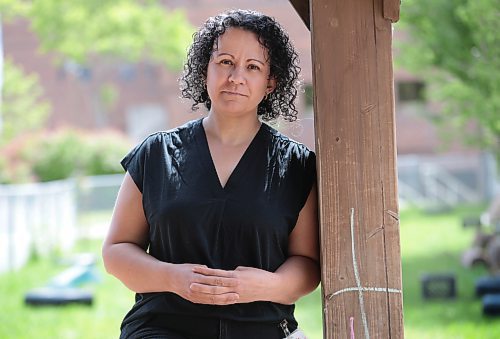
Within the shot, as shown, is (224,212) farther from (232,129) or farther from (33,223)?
(33,223)

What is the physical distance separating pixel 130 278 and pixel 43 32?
25.3 meters

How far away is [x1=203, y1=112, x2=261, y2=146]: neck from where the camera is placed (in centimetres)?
318

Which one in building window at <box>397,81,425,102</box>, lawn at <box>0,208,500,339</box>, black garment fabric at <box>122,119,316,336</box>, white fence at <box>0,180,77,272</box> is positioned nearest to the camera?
black garment fabric at <box>122,119,316,336</box>

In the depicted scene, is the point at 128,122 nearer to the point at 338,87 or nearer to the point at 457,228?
the point at 457,228

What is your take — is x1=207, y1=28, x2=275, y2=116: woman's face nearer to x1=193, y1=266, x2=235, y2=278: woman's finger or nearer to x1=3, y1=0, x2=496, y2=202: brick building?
x1=193, y1=266, x2=235, y2=278: woman's finger

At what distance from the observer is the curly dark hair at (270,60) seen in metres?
3.15

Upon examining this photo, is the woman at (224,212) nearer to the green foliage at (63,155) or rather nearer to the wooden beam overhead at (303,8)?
the wooden beam overhead at (303,8)

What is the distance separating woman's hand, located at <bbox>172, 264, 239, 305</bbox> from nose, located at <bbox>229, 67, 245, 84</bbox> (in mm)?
606

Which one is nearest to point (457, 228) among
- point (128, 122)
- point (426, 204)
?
point (426, 204)

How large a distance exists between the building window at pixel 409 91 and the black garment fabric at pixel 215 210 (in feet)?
103

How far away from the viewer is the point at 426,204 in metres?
25.6

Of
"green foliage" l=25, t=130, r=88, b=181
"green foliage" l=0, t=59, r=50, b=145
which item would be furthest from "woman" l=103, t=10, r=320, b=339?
"green foliage" l=25, t=130, r=88, b=181

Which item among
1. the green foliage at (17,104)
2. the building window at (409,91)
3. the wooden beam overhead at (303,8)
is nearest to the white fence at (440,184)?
the building window at (409,91)

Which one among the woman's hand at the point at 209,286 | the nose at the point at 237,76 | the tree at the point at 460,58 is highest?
the tree at the point at 460,58
